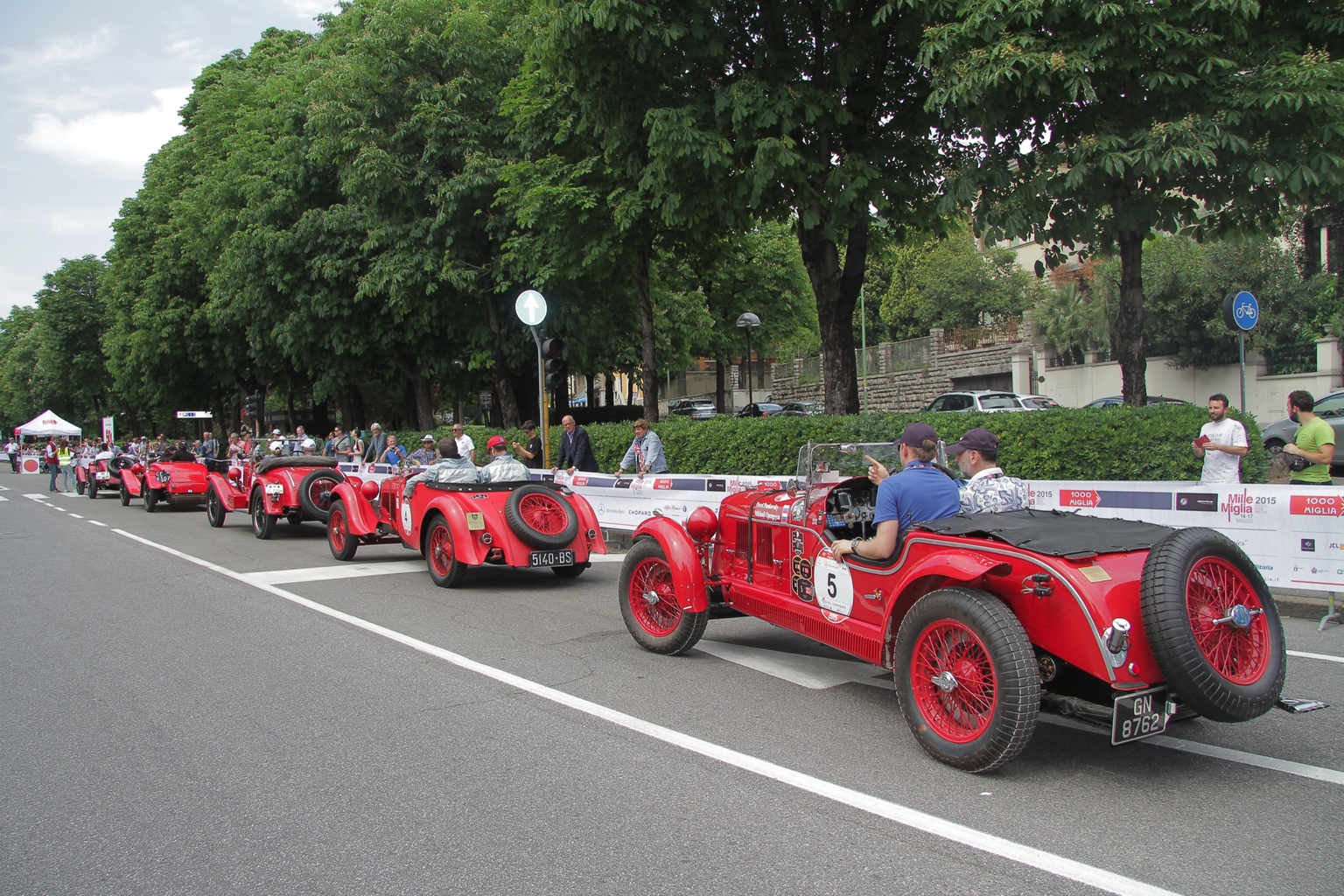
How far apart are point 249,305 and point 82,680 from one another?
75.7ft

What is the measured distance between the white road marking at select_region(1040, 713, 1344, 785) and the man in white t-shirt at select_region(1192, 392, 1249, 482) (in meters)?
5.55

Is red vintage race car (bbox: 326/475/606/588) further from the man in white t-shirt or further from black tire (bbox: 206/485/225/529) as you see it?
black tire (bbox: 206/485/225/529)

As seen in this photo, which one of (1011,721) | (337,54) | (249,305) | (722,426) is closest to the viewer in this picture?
(1011,721)

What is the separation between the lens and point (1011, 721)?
4.10 meters

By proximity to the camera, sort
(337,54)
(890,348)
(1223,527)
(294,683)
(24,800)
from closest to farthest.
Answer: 1. (24,800)
2. (294,683)
3. (1223,527)
4. (337,54)
5. (890,348)

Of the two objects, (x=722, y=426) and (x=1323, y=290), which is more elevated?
(x=1323, y=290)

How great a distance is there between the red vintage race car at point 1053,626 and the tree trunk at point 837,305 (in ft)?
35.9

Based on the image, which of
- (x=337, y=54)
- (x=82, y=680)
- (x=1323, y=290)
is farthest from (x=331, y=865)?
(x=1323, y=290)

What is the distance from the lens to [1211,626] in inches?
166

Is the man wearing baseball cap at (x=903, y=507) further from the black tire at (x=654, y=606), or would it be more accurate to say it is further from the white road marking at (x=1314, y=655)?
the white road marking at (x=1314, y=655)

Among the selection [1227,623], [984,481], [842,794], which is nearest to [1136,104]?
[984,481]

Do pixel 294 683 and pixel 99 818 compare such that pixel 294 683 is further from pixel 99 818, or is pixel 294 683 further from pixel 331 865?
pixel 331 865

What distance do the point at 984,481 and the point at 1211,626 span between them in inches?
55.5

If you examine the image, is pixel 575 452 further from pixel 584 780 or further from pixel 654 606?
pixel 584 780
